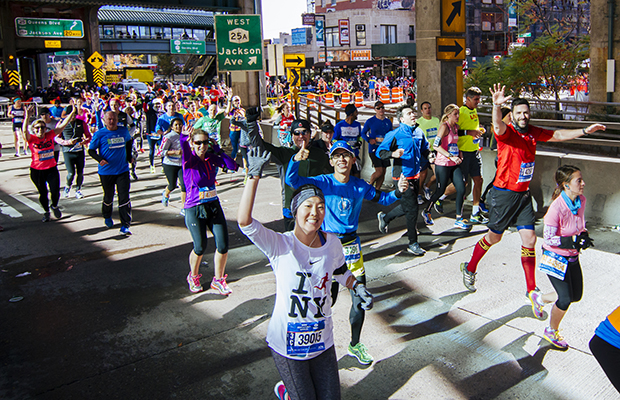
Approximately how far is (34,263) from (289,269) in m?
5.88

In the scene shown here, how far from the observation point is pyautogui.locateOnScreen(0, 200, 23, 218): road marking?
35.3 feet

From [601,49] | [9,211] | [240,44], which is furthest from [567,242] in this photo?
[601,49]

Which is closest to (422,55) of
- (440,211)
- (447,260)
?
(440,211)

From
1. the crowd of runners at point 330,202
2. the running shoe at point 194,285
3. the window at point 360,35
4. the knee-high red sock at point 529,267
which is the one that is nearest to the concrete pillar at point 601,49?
the crowd of runners at point 330,202

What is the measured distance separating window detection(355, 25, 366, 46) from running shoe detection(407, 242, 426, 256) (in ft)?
224

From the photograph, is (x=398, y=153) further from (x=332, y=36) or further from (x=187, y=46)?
(x=332, y=36)

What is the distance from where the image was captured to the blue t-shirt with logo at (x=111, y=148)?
8.70 metres

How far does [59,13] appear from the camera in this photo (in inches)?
2087

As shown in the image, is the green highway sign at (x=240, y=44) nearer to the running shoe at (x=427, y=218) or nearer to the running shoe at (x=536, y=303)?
the running shoe at (x=427, y=218)

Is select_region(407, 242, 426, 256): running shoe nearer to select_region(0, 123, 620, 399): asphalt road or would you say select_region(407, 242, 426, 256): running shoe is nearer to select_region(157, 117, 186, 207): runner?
select_region(0, 123, 620, 399): asphalt road

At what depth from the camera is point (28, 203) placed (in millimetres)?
11820

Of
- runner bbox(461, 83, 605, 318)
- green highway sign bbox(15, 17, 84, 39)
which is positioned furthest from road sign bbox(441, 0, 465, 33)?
green highway sign bbox(15, 17, 84, 39)

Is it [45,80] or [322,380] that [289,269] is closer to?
[322,380]

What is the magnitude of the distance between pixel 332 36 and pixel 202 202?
70060mm
